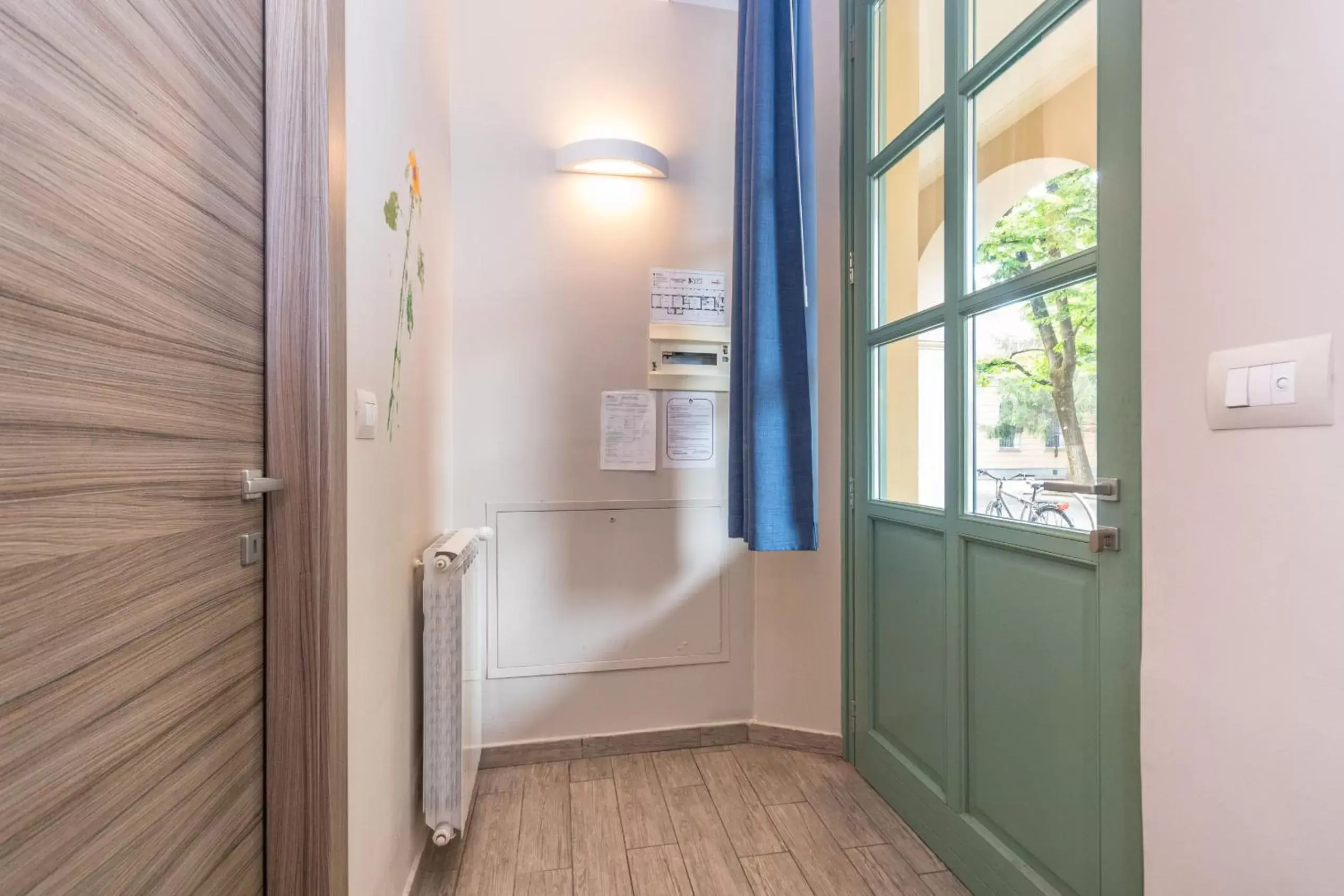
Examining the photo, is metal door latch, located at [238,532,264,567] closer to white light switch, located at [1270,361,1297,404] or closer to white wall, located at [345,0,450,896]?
white wall, located at [345,0,450,896]

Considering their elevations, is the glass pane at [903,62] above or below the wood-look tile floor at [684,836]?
above

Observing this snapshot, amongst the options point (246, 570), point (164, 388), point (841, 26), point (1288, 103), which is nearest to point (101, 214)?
point (164, 388)

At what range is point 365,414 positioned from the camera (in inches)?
42.4

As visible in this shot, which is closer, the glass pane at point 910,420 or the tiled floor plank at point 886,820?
the tiled floor plank at point 886,820

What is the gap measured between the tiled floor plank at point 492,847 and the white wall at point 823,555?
0.95 meters

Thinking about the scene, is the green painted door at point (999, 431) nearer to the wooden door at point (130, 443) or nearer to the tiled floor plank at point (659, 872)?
the tiled floor plank at point (659, 872)

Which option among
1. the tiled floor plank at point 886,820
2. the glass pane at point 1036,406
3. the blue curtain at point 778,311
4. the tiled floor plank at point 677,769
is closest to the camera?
the glass pane at point 1036,406

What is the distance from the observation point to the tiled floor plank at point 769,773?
5.96 ft

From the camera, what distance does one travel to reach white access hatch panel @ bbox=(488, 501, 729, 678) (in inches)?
80.5

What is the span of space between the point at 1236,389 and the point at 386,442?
147 cm

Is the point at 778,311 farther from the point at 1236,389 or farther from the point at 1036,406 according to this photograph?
the point at 1236,389

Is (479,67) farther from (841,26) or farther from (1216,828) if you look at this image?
(1216,828)

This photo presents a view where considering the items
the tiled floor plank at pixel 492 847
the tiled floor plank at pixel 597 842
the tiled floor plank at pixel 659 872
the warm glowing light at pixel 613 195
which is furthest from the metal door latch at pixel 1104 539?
the warm glowing light at pixel 613 195

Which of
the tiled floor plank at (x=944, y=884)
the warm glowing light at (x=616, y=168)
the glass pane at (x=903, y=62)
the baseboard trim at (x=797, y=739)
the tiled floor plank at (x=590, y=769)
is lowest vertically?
the tiled floor plank at (x=590, y=769)
